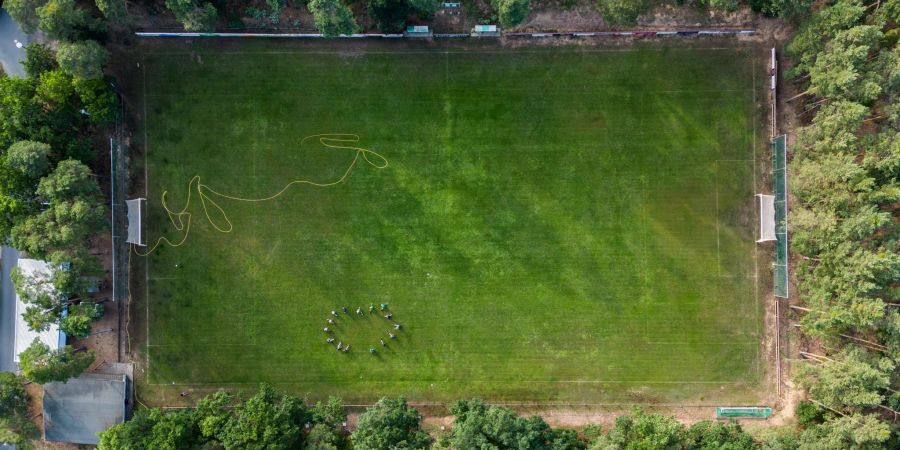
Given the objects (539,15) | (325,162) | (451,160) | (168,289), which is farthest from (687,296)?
(168,289)

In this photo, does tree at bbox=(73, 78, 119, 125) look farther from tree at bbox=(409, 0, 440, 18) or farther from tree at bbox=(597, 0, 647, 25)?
tree at bbox=(597, 0, 647, 25)

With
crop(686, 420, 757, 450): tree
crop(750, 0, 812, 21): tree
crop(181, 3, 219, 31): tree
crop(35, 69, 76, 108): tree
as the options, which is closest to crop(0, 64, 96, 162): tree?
crop(35, 69, 76, 108): tree

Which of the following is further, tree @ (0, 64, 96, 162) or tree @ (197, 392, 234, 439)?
tree @ (197, 392, 234, 439)

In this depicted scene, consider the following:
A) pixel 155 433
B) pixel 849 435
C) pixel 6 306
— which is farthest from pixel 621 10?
pixel 6 306

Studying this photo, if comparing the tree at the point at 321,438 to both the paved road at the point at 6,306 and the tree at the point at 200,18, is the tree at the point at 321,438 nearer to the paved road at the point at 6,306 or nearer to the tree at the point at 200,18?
the paved road at the point at 6,306

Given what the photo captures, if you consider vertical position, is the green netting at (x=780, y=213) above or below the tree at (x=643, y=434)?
above

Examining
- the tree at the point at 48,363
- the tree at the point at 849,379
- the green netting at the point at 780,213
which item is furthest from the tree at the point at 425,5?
the tree at the point at 849,379
